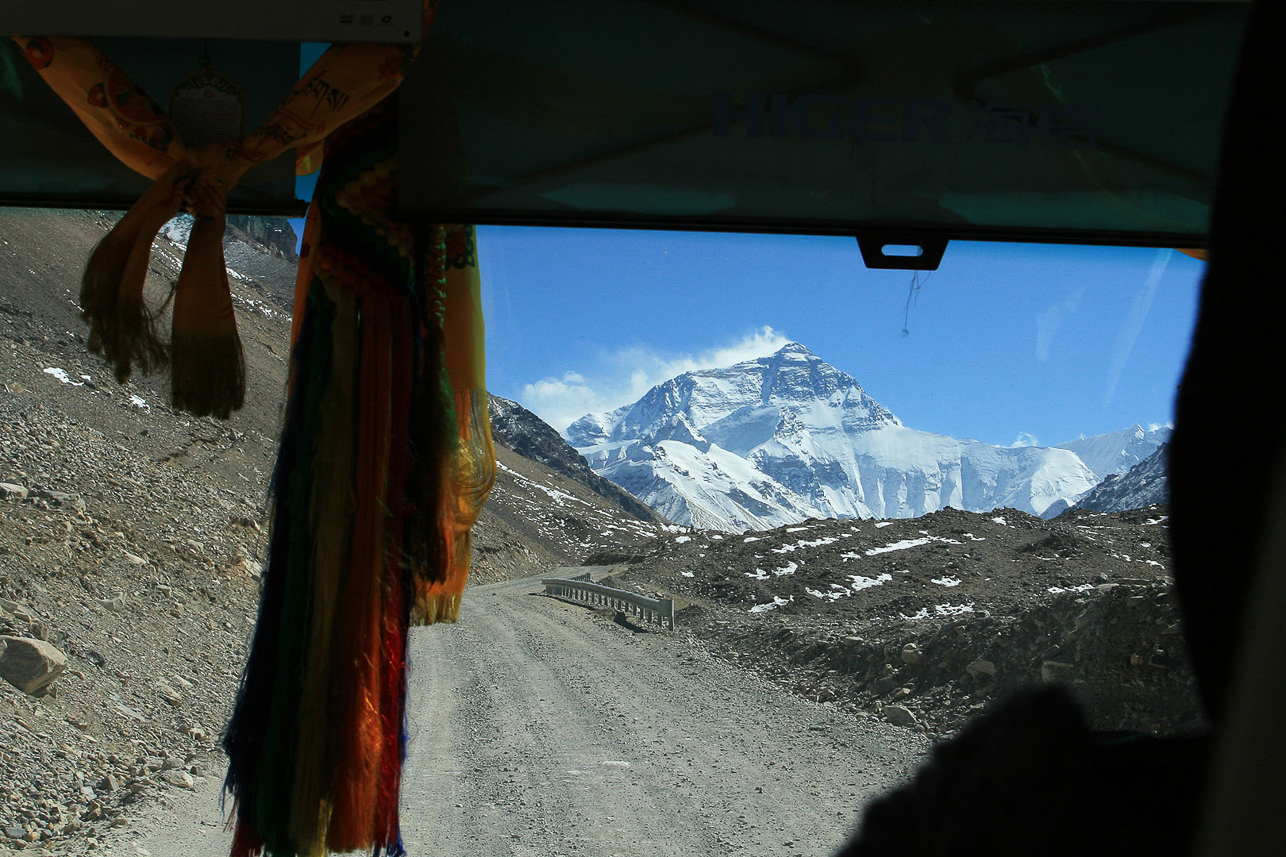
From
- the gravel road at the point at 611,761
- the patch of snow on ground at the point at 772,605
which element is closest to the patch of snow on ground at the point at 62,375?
the gravel road at the point at 611,761

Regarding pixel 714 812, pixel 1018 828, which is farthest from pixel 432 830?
pixel 1018 828

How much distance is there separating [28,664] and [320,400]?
3036 mm

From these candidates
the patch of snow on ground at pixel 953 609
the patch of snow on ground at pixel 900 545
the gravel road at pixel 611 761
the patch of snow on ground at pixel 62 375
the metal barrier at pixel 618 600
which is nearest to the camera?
the gravel road at pixel 611 761

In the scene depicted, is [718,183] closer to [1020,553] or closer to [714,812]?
[714,812]

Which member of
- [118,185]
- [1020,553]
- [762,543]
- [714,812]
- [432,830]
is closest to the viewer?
[118,185]

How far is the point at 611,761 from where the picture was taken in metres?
3.97

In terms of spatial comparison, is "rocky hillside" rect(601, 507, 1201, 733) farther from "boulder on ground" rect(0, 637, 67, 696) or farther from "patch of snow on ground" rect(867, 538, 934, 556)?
"boulder on ground" rect(0, 637, 67, 696)

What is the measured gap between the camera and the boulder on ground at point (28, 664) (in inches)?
138

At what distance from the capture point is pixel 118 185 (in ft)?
5.54

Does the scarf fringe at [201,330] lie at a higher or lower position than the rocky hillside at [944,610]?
higher

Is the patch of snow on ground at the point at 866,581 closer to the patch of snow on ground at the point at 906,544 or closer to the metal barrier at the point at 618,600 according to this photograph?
the patch of snow on ground at the point at 906,544

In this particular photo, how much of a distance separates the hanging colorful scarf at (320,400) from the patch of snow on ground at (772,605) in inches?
292

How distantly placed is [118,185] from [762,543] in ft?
37.7

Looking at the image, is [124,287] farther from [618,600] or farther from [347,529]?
[618,600]
